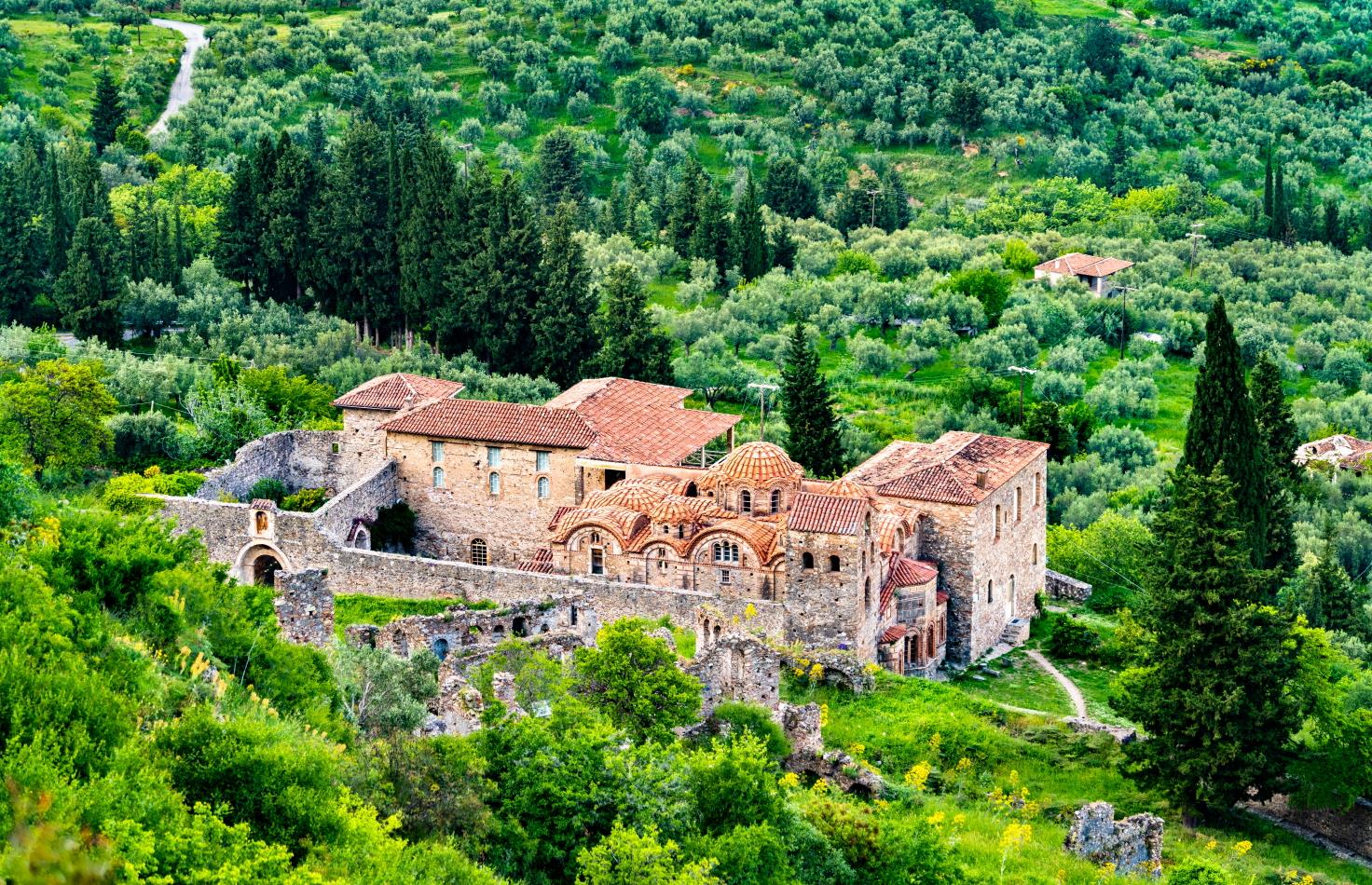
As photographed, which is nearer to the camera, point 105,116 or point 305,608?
point 305,608

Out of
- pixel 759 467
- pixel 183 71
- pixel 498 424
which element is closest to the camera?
pixel 759 467

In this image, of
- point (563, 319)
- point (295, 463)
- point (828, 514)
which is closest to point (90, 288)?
point (563, 319)

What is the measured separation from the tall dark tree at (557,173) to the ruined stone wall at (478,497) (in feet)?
204

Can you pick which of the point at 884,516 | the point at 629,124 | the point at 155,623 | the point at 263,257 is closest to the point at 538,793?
the point at 155,623

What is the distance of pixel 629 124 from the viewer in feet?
444

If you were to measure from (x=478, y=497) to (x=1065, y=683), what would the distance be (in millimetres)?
17652

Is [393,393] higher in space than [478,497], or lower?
higher

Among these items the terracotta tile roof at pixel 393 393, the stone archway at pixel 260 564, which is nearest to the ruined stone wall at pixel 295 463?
the terracotta tile roof at pixel 393 393

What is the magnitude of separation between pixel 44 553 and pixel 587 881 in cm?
1051

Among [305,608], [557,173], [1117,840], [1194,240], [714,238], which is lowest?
[1194,240]

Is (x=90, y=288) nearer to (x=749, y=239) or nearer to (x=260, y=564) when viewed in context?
(x=260, y=564)

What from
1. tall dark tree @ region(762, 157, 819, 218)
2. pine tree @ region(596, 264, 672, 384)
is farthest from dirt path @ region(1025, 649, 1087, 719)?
tall dark tree @ region(762, 157, 819, 218)

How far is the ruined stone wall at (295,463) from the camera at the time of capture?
58031mm

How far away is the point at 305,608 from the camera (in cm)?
3859
